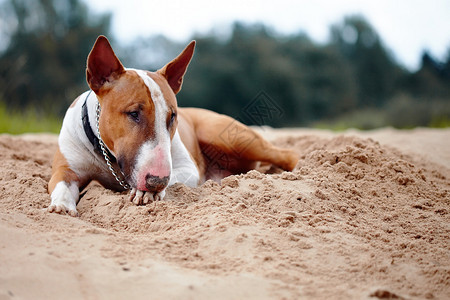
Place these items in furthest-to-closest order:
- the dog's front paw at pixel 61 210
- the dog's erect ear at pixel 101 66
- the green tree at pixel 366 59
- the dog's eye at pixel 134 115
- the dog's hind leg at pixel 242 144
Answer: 1. the green tree at pixel 366 59
2. the dog's hind leg at pixel 242 144
3. the dog's erect ear at pixel 101 66
4. the dog's eye at pixel 134 115
5. the dog's front paw at pixel 61 210

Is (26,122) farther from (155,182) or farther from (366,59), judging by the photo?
(366,59)

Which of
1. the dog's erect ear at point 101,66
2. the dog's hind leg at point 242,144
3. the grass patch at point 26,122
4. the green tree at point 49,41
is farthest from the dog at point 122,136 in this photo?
the green tree at point 49,41

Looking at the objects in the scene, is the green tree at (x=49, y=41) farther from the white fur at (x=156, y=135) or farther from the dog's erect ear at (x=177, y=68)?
the white fur at (x=156, y=135)

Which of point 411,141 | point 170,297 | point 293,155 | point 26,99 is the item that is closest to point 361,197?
point 293,155

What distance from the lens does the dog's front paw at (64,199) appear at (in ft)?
8.56

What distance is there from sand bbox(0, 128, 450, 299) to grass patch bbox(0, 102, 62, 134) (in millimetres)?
3881

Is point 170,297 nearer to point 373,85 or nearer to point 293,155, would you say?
point 293,155

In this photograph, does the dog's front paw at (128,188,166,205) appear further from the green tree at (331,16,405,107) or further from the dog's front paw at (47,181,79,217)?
the green tree at (331,16,405,107)

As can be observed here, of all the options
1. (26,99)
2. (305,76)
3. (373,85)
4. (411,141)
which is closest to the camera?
(411,141)

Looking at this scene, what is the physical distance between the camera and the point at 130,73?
294 centimetres

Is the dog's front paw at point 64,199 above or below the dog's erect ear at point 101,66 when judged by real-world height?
below

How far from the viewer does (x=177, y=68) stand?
131 inches

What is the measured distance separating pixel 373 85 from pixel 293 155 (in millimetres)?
18934

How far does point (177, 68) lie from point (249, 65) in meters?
16.8
